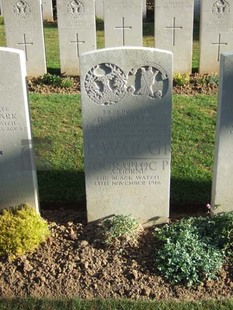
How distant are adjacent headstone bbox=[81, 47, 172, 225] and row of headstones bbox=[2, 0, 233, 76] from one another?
5.65 meters

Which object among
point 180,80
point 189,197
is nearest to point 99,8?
point 180,80

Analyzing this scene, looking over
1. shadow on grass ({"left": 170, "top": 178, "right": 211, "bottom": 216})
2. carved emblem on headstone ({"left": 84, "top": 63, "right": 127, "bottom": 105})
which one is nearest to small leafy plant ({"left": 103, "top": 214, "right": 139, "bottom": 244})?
shadow on grass ({"left": 170, "top": 178, "right": 211, "bottom": 216})

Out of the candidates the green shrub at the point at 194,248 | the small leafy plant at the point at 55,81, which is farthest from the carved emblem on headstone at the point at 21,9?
the green shrub at the point at 194,248

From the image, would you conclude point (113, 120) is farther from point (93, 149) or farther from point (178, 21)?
point (178, 21)

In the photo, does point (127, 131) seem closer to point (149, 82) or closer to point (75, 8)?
point (149, 82)

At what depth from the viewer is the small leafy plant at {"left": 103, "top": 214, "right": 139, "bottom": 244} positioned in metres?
4.58

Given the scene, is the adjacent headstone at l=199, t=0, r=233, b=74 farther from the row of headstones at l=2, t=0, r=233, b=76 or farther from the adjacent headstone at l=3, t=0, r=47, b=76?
the adjacent headstone at l=3, t=0, r=47, b=76

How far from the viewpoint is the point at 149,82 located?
171 inches

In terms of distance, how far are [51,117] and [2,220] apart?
3334 millimetres

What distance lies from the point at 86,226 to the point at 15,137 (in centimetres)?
125

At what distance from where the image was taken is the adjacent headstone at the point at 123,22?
31.8ft

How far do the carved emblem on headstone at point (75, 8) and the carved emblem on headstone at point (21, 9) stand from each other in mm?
855

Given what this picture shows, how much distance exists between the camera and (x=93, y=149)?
4641 millimetres

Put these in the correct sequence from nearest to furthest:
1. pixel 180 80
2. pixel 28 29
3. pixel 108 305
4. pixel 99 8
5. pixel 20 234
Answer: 1. pixel 108 305
2. pixel 20 234
3. pixel 180 80
4. pixel 28 29
5. pixel 99 8
